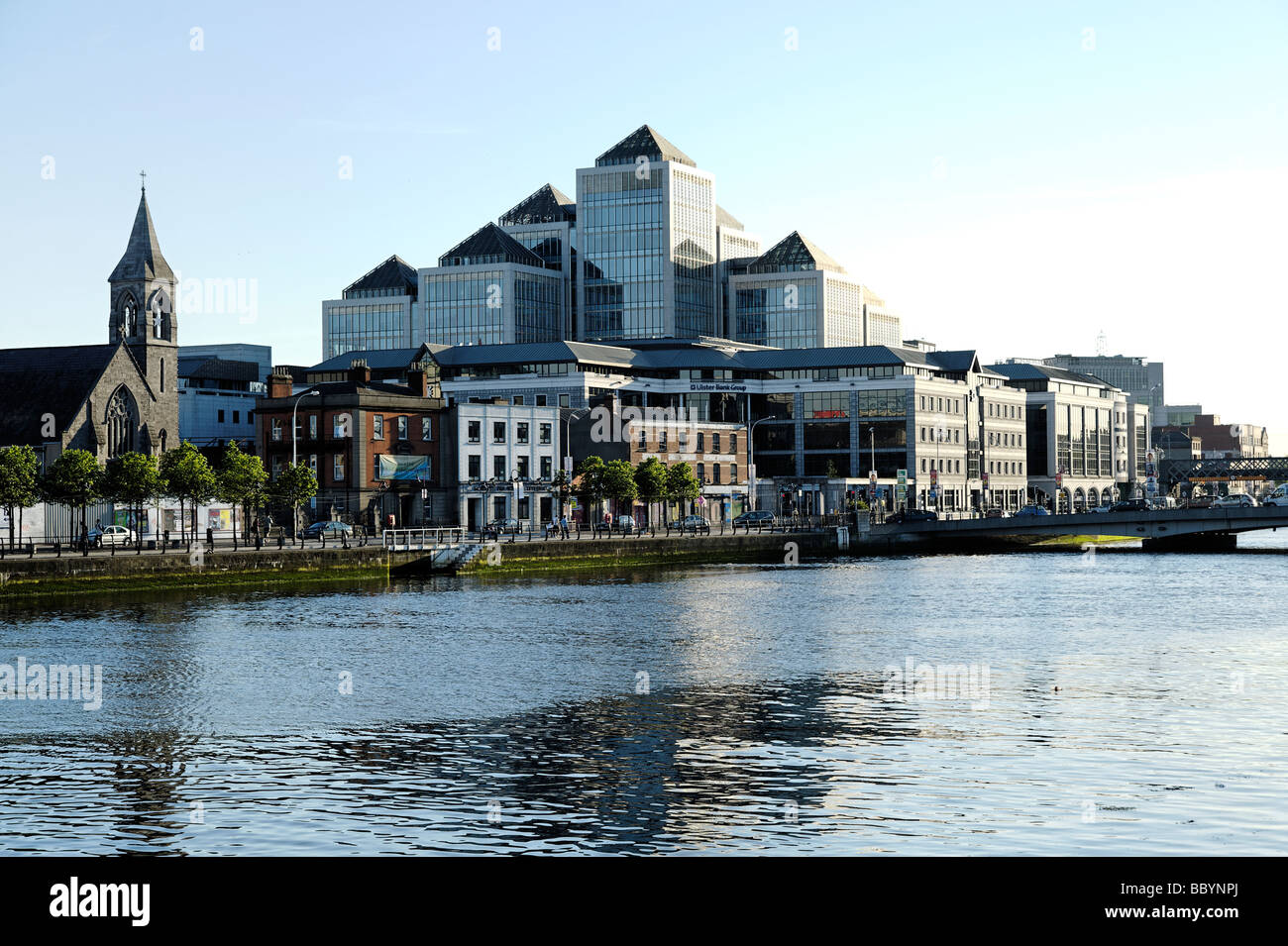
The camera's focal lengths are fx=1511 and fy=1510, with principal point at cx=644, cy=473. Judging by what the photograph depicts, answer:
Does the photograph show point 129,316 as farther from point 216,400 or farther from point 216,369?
point 216,369

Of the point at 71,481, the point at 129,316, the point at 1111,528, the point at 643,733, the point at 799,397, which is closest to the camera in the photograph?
the point at 643,733

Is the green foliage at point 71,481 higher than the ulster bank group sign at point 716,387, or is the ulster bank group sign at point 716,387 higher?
the ulster bank group sign at point 716,387

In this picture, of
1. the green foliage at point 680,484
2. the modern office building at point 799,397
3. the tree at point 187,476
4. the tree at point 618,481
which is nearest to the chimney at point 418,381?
the tree at point 618,481

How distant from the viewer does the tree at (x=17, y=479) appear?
90125 millimetres

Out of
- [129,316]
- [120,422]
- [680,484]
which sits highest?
[129,316]

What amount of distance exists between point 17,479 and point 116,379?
137 feet

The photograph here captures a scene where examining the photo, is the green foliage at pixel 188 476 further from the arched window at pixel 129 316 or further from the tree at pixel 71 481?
the arched window at pixel 129 316

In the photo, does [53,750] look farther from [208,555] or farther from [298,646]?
[208,555]

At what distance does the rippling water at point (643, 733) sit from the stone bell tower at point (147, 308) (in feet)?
225

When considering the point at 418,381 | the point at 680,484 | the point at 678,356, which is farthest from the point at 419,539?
the point at 678,356

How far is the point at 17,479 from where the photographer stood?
297ft

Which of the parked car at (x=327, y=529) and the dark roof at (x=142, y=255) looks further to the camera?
the dark roof at (x=142, y=255)

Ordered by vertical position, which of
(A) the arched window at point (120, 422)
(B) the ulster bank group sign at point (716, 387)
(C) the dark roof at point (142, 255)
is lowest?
(A) the arched window at point (120, 422)
